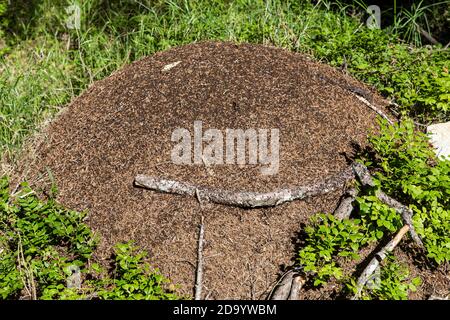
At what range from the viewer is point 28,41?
599 centimetres

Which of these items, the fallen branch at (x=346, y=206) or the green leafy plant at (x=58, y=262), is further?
the fallen branch at (x=346, y=206)

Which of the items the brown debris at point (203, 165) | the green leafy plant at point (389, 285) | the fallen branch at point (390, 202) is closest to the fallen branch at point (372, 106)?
the brown debris at point (203, 165)

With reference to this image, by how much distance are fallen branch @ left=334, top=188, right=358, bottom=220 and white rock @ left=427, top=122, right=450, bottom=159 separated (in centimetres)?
96

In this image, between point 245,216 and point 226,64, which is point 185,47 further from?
point 245,216

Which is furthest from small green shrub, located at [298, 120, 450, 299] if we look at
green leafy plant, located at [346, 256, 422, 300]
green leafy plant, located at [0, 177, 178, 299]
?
green leafy plant, located at [0, 177, 178, 299]

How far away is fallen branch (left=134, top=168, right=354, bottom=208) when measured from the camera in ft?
10.8

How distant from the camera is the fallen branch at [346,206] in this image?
10.9 ft

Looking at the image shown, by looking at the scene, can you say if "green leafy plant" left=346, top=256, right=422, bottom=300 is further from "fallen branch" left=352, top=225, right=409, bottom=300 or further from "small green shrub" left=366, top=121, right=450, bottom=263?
"small green shrub" left=366, top=121, right=450, bottom=263

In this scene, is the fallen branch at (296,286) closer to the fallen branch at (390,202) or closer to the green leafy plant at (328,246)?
the green leafy plant at (328,246)

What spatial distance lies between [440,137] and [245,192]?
1.71 m

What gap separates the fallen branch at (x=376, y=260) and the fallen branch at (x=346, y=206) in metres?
0.30

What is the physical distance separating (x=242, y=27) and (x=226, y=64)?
50.7 inches

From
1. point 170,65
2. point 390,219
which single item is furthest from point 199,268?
point 170,65

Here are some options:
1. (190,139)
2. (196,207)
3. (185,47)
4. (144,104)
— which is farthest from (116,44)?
(196,207)
